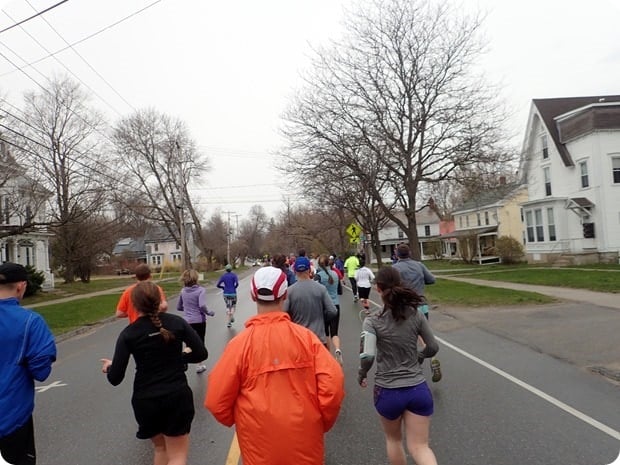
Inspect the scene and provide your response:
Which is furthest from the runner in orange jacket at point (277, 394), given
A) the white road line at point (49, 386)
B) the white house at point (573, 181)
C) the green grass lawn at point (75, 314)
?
the white house at point (573, 181)

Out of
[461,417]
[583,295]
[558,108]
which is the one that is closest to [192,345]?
[461,417]

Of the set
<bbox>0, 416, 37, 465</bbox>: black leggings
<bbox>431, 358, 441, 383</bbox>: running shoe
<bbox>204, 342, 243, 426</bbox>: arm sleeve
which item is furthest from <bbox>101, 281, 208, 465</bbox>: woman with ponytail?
<bbox>431, 358, 441, 383</bbox>: running shoe

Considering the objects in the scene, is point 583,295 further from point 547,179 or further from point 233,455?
point 547,179

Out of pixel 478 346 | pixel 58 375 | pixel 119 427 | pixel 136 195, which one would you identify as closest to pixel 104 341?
pixel 58 375

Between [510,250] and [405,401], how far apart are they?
39847 millimetres

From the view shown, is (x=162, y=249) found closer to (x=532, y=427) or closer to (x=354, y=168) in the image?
(x=354, y=168)

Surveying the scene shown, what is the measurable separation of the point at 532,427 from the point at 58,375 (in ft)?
25.8

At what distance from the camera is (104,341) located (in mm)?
12984

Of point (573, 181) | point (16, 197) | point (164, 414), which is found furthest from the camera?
point (573, 181)

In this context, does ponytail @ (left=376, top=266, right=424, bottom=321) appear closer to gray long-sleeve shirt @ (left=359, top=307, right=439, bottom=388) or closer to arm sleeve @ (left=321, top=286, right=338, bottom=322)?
gray long-sleeve shirt @ (left=359, top=307, right=439, bottom=388)

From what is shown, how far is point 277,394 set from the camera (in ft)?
8.46

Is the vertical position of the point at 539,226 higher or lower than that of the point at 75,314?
higher

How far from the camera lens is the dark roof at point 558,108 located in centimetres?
3361

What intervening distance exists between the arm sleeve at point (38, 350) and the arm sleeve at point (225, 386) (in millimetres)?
1381
